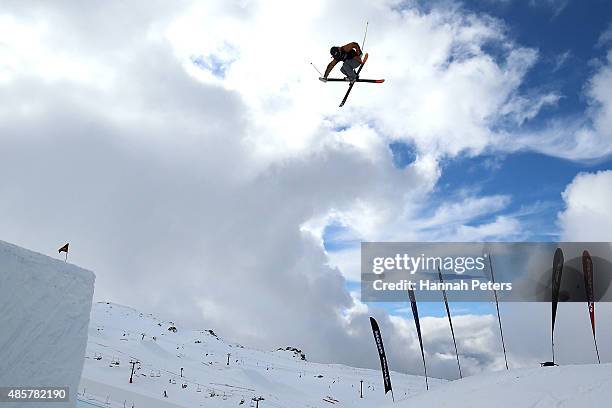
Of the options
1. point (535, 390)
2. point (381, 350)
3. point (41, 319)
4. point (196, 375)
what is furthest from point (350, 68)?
point (196, 375)

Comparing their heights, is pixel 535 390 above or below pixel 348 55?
below

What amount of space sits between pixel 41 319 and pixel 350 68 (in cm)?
1573

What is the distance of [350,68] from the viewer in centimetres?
1645

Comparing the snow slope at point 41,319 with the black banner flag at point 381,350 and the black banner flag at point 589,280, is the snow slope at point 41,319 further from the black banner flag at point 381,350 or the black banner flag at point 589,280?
the black banner flag at point 589,280

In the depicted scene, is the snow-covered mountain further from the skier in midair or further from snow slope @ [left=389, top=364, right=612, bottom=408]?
the skier in midair

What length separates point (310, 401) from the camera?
62688 mm

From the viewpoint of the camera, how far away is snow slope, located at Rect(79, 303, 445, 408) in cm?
4125

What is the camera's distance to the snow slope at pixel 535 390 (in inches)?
497

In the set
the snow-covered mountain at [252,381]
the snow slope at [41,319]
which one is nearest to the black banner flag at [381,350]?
the snow-covered mountain at [252,381]

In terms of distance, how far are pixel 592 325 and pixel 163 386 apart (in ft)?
130

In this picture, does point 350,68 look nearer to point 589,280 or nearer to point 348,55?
point 348,55

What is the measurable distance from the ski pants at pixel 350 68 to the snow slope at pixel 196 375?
27241 mm

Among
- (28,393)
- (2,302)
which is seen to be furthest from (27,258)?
(28,393)

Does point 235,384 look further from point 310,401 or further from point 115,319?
point 115,319
